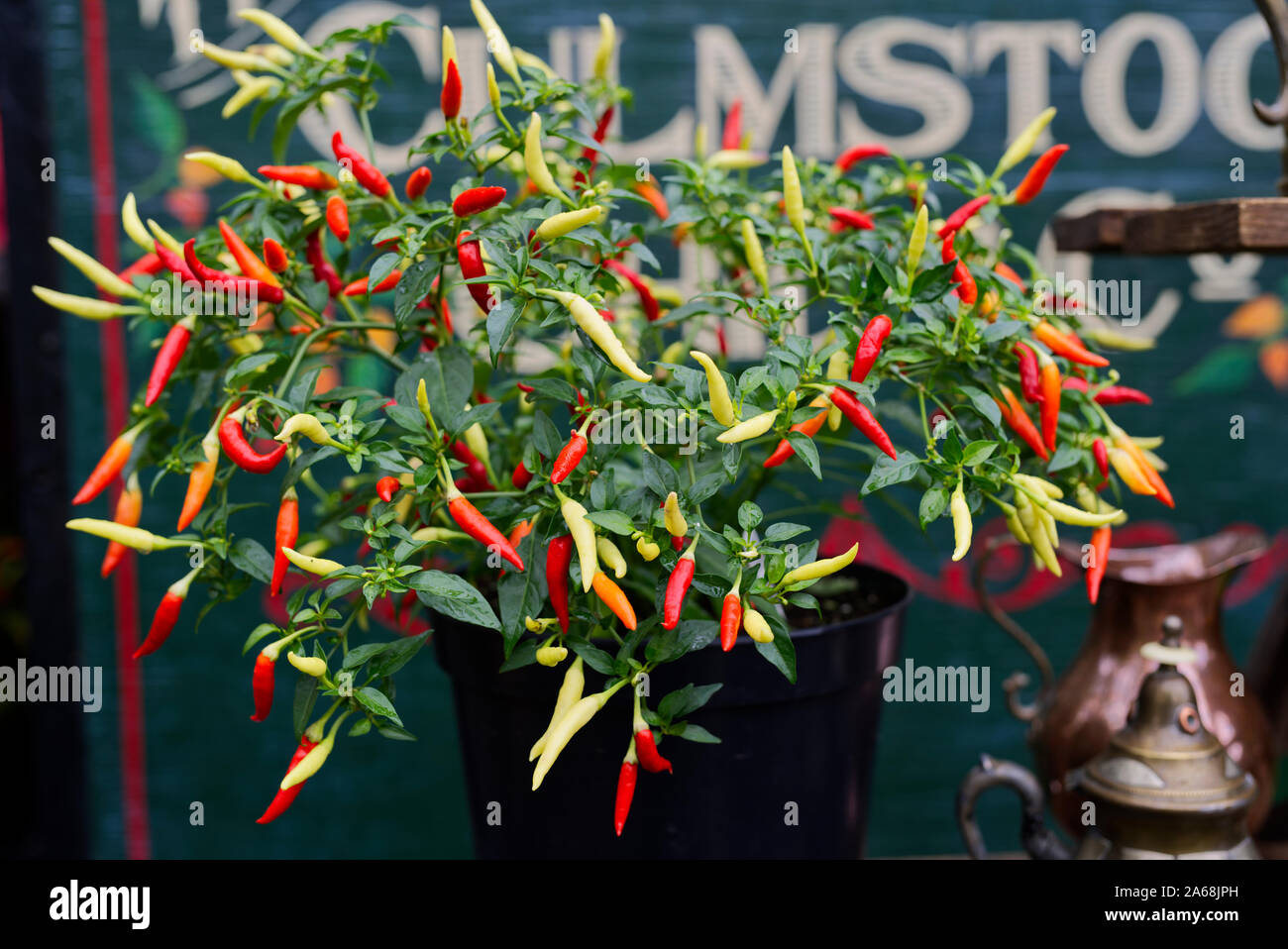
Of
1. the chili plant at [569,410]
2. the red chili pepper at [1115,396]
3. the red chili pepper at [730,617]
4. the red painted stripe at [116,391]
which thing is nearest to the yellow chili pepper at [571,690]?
the chili plant at [569,410]

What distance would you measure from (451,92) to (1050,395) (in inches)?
17.3

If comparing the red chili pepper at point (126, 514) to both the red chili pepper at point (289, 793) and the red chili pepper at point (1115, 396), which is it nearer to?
the red chili pepper at point (289, 793)

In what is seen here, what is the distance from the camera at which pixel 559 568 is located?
0.62m

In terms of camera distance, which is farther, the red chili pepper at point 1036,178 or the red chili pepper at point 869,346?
the red chili pepper at point 1036,178

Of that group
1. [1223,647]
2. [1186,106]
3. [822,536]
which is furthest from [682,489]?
[1186,106]

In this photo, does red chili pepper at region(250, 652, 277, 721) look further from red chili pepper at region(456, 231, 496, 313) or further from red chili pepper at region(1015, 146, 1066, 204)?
red chili pepper at region(1015, 146, 1066, 204)

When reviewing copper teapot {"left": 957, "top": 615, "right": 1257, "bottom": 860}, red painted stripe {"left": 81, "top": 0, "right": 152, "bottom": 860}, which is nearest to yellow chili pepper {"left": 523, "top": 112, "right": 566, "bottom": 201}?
copper teapot {"left": 957, "top": 615, "right": 1257, "bottom": 860}

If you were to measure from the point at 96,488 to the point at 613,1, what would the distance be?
0.95 metres

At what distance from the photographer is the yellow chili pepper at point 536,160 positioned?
0.65 meters

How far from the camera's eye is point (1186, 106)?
1359 mm

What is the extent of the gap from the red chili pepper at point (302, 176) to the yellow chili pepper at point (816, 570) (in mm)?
410

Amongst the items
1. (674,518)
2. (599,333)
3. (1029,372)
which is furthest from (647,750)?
(1029,372)

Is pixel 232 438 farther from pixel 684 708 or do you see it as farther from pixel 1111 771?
pixel 1111 771

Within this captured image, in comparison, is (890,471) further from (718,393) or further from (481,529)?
(481,529)
